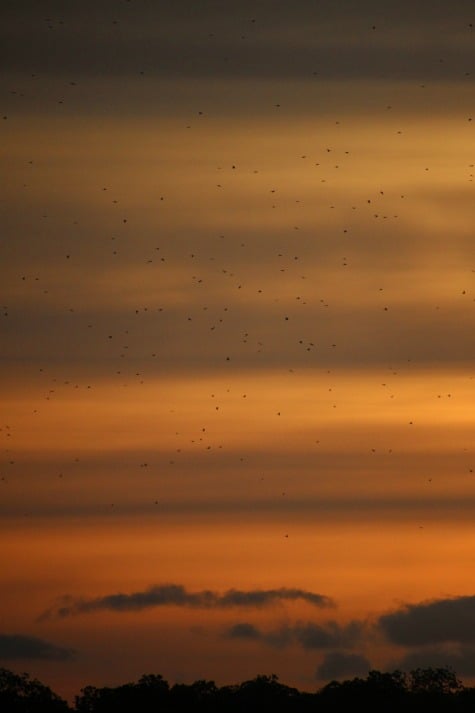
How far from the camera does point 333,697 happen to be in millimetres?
114000

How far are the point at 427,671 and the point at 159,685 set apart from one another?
82.3 feet

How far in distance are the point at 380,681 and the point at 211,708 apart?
15.0 metres

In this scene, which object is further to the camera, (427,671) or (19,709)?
(427,671)

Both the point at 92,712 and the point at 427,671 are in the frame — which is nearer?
the point at 92,712

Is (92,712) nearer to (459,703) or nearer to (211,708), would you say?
(211,708)

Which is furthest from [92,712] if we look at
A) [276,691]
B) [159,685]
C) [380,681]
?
[380,681]

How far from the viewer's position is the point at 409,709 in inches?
4328

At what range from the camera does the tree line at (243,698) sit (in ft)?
366

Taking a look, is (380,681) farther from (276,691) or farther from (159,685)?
(159,685)

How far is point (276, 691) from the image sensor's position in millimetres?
114625

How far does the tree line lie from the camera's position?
366 ft

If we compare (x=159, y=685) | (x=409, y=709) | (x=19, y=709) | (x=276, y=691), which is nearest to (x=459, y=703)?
(x=409, y=709)

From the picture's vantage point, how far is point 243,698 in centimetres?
11394

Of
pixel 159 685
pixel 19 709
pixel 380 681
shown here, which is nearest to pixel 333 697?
pixel 380 681
